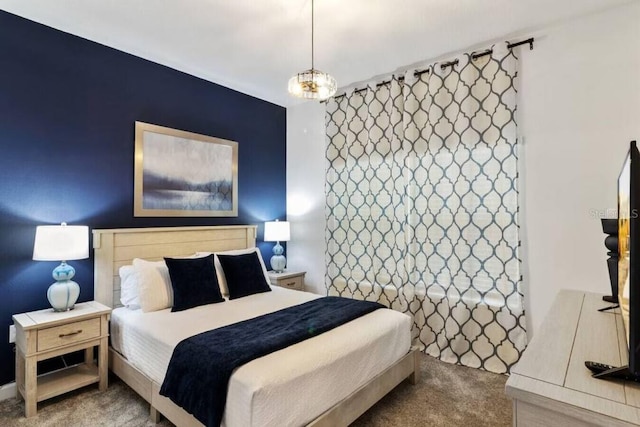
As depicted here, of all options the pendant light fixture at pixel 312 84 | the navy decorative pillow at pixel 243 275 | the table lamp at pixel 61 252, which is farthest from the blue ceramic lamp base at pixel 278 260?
the pendant light fixture at pixel 312 84

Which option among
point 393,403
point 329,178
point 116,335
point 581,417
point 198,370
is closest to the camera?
point 581,417

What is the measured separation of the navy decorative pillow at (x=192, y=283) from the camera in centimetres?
272

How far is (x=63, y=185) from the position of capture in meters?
2.73

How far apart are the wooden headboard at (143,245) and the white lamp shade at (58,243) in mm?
364

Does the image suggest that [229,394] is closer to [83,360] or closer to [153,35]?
[83,360]

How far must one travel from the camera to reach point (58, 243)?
7.86 ft

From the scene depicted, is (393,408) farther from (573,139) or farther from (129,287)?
(573,139)

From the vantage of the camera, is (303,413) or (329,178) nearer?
(303,413)

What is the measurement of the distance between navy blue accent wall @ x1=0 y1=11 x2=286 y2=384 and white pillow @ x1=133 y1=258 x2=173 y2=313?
527 millimetres

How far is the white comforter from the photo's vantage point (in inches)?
62.9

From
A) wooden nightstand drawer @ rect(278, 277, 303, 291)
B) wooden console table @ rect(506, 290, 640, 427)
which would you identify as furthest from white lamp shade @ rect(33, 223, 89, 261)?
wooden console table @ rect(506, 290, 640, 427)

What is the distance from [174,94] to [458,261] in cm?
329

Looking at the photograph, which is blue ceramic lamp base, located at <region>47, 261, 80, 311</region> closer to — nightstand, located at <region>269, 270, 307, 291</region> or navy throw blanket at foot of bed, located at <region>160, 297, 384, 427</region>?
navy throw blanket at foot of bed, located at <region>160, 297, 384, 427</region>

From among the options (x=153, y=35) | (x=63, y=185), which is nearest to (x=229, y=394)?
(x=63, y=185)
